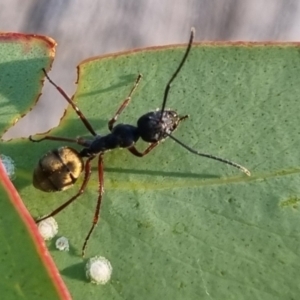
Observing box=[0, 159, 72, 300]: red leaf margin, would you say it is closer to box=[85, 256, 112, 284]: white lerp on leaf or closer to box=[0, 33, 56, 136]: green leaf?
box=[85, 256, 112, 284]: white lerp on leaf

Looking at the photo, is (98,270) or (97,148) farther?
(97,148)

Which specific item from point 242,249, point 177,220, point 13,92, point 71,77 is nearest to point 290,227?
point 242,249

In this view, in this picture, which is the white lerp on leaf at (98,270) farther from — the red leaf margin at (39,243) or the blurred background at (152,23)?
the blurred background at (152,23)

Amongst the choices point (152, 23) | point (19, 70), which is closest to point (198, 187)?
point (19, 70)

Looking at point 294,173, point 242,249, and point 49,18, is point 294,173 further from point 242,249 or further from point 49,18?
point 49,18

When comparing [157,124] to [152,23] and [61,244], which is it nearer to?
[61,244]

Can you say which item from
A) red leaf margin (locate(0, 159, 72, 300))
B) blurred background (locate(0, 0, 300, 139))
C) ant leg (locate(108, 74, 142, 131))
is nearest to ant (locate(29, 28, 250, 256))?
ant leg (locate(108, 74, 142, 131))
